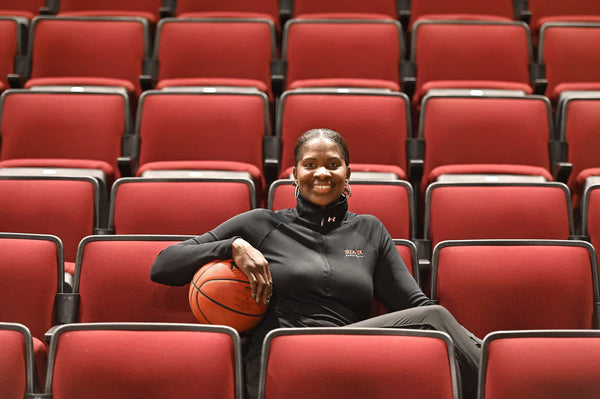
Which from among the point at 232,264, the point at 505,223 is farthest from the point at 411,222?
the point at 232,264

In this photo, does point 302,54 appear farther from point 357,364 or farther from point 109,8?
point 357,364

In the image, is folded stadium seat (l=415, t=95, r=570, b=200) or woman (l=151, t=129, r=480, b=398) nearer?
woman (l=151, t=129, r=480, b=398)

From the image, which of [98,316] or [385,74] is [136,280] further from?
[385,74]

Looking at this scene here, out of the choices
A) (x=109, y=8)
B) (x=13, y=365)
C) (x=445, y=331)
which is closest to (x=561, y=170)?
(x=445, y=331)

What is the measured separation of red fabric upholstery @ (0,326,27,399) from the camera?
396 mm

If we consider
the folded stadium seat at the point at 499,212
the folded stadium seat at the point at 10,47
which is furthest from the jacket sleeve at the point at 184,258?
the folded stadium seat at the point at 10,47

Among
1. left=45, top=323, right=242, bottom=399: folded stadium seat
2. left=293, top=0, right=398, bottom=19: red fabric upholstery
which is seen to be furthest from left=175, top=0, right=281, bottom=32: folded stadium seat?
left=45, top=323, right=242, bottom=399: folded stadium seat

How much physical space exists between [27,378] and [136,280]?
0.13 meters

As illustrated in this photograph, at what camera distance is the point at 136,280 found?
1.72 ft

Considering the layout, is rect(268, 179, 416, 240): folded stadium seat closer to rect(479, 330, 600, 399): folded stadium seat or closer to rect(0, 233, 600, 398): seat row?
rect(0, 233, 600, 398): seat row

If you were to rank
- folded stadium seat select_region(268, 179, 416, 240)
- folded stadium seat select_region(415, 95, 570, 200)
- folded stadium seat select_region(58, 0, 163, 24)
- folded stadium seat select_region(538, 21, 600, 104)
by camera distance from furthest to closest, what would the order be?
folded stadium seat select_region(58, 0, 163, 24) → folded stadium seat select_region(538, 21, 600, 104) → folded stadium seat select_region(415, 95, 570, 200) → folded stadium seat select_region(268, 179, 416, 240)

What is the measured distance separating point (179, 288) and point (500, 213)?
0.30 m

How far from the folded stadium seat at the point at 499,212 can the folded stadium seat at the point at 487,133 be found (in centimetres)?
10

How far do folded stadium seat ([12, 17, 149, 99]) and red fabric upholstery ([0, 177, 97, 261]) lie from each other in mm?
284
